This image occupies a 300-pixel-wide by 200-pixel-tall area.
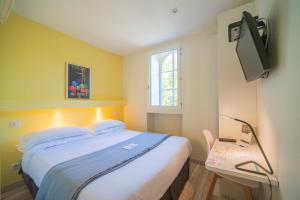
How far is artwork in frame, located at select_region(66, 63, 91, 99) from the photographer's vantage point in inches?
106

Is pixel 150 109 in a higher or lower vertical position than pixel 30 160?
higher

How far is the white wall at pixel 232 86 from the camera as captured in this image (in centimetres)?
190

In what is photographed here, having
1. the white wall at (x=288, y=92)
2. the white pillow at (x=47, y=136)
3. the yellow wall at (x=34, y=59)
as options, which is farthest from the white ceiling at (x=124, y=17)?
the white pillow at (x=47, y=136)

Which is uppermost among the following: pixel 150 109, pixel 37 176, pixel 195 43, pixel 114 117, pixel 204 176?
pixel 195 43

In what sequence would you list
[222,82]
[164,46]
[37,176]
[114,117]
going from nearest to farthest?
[37,176], [222,82], [164,46], [114,117]

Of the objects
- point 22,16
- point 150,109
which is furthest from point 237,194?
point 22,16

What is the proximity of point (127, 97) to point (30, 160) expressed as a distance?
2.50m

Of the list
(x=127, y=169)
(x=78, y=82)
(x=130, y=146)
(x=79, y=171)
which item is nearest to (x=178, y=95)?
(x=130, y=146)

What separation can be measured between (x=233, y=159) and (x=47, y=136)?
251 centimetres

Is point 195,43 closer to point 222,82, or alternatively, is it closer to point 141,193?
point 222,82

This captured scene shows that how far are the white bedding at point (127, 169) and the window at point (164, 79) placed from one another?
1.19m

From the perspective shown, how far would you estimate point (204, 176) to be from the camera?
7.63ft

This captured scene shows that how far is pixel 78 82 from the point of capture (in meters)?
2.85

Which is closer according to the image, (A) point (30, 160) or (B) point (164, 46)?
(A) point (30, 160)
